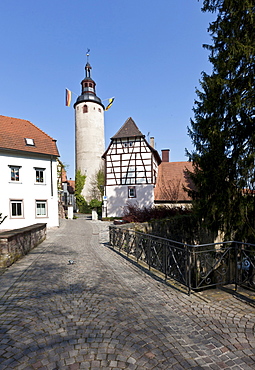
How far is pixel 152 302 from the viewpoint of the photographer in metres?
4.43

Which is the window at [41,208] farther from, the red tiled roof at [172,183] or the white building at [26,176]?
the red tiled roof at [172,183]

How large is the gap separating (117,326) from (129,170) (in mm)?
21202

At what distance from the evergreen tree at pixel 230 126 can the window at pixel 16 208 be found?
1397cm

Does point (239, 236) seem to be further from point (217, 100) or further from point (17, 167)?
point (17, 167)

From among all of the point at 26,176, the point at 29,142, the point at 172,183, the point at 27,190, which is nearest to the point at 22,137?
the point at 29,142

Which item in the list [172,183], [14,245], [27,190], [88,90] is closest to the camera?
[14,245]

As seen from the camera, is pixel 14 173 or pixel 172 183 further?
pixel 172 183

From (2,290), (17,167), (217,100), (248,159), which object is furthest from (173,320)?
(17,167)

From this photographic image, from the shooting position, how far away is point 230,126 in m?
9.07

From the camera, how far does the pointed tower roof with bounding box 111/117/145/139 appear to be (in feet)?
79.0

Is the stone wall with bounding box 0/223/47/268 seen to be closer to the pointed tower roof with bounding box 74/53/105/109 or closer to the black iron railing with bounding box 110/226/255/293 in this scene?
the black iron railing with bounding box 110/226/255/293

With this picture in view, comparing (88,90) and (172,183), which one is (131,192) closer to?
(172,183)

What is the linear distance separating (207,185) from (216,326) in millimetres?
6631

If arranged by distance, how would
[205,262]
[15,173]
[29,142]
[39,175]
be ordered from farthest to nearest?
[39,175]
[29,142]
[15,173]
[205,262]
